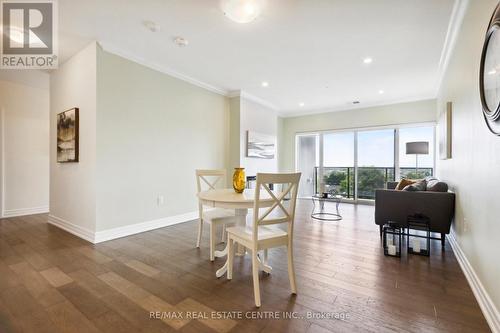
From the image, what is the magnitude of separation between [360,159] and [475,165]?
4.58 m

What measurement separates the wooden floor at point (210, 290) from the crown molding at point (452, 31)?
259 centimetres

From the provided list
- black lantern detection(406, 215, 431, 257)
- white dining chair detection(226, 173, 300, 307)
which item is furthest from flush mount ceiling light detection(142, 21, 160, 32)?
black lantern detection(406, 215, 431, 257)

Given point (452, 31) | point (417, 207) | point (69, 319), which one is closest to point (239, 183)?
point (69, 319)

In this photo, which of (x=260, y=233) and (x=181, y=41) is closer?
(x=260, y=233)

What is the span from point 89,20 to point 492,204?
413 centimetres

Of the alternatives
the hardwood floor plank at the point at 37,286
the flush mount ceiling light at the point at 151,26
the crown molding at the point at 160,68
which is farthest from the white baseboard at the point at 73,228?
the flush mount ceiling light at the point at 151,26

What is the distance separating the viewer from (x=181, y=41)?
300 cm

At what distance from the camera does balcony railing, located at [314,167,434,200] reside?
19.1 feet

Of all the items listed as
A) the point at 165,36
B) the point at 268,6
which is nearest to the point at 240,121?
the point at 165,36

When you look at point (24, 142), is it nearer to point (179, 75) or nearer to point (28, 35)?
point (28, 35)

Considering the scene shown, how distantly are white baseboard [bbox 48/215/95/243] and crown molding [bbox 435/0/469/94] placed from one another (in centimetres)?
492

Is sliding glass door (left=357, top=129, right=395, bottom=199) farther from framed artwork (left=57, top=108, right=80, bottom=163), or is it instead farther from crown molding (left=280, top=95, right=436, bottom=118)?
framed artwork (left=57, top=108, right=80, bottom=163)

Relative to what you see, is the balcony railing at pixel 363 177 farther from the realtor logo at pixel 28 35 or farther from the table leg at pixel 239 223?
the realtor logo at pixel 28 35

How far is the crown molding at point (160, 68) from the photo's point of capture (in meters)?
3.12
